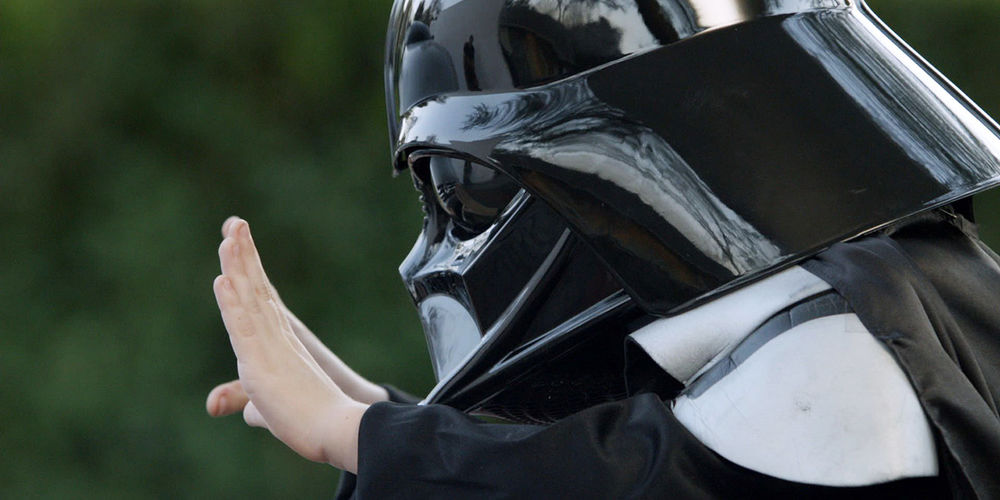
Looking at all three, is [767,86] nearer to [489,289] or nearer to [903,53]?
[903,53]

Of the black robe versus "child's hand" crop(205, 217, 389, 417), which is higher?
the black robe

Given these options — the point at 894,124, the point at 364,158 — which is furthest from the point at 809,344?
the point at 364,158

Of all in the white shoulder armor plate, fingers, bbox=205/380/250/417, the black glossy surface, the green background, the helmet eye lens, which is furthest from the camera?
the green background

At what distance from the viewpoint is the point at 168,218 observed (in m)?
3.09

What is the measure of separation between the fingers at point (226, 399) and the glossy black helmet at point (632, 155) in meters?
0.45

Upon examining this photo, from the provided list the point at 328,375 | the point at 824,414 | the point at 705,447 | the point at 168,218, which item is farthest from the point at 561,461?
the point at 168,218

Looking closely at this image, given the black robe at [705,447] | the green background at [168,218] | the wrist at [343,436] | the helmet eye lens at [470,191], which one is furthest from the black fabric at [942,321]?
the green background at [168,218]

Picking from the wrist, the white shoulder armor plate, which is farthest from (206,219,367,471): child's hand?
the white shoulder armor plate

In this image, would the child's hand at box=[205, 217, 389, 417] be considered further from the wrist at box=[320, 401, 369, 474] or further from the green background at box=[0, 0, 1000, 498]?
the green background at box=[0, 0, 1000, 498]

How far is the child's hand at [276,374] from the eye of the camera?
→ 1284 mm

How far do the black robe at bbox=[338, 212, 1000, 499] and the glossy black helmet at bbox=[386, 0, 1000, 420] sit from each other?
2.7 inches

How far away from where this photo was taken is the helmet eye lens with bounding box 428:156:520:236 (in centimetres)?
140

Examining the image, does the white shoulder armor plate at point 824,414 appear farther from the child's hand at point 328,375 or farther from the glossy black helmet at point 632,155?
the child's hand at point 328,375

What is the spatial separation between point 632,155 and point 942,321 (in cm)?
33
